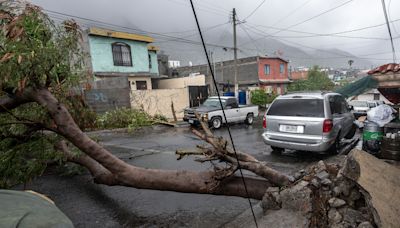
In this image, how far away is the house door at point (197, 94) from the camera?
20625 mm

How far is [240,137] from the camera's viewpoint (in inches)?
476

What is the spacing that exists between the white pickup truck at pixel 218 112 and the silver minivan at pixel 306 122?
6.81 metres

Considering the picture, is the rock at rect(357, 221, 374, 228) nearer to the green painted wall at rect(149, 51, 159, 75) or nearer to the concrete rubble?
the concrete rubble

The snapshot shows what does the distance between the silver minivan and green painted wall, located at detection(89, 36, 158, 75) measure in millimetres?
17933

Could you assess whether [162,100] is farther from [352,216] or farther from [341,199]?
[352,216]

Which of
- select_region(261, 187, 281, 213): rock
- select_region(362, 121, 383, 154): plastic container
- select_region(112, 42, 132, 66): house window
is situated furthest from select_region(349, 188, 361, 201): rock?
select_region(112, 42, 132, 66): house window

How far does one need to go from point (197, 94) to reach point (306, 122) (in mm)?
14582

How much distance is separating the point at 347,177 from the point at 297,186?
2.21 feet

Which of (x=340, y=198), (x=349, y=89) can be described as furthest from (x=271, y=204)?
(x=349, y=89)

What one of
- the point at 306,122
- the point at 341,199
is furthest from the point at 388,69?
the point at 341,199

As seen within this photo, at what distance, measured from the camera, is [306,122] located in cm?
696

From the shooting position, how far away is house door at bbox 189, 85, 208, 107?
67.7 feet

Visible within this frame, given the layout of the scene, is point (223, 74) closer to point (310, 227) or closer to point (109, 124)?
point (109, 124)

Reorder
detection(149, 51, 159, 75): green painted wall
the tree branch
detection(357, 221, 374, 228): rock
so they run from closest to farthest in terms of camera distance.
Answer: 1. detection(357, 221, 374, 228): rock
2. the tree branch
3. detection(149, 51, 159, 75): green painted wall
